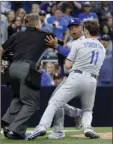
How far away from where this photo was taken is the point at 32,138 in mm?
8078

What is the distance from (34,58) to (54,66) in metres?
4.59

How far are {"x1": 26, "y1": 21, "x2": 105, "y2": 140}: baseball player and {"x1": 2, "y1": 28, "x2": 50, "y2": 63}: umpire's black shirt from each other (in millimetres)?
512

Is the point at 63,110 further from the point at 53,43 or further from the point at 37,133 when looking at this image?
the point at 53,43

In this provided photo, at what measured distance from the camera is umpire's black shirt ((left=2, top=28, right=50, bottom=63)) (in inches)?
328

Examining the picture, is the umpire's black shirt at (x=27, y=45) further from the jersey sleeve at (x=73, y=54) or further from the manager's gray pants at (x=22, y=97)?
the jersey sleeve at (x=73, y=54)

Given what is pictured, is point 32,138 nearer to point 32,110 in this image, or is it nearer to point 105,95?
point 32,110

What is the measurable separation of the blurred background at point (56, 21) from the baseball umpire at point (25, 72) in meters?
3.11

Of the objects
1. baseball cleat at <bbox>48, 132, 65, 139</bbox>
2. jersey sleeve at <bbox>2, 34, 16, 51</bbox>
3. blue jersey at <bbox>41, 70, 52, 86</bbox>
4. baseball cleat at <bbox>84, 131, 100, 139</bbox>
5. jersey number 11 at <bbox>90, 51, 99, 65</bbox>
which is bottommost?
baseball cleat at <bbox>48, 132, 65, 139</bbox>

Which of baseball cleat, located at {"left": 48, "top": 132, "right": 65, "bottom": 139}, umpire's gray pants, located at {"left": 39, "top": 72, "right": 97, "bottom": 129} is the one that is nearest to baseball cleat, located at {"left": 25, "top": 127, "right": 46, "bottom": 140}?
umpire's gray pants, located at {"left": 39, "top": 72, "right": 97, "bottom": 129}

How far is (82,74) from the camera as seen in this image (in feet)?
26.8

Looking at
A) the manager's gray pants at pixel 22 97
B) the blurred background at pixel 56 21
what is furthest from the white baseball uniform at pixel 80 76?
the blurred background at pixel 56 21

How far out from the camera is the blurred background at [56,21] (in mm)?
12836

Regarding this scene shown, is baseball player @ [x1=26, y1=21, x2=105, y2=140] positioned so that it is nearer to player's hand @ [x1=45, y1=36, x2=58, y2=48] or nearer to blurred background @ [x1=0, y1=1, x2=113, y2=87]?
player's hand @ [x1=45, y1=36, x2=58, y2=48]

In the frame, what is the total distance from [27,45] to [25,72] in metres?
0.42
